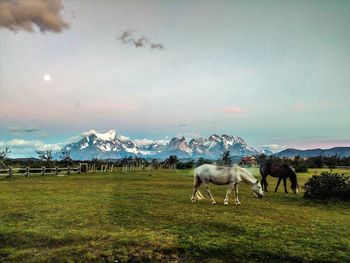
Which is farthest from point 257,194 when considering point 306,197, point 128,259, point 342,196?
point 128,259

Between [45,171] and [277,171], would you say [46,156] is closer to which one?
[45,171]

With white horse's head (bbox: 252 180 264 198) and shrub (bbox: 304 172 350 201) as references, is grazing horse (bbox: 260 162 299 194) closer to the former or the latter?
shrub (bbox: 304 172 350 201)

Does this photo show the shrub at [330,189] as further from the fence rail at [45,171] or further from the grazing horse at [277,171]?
the fence rail at [45,171]

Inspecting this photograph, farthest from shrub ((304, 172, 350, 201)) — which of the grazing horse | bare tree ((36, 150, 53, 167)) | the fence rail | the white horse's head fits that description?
bare tree ((36, 150, 53, 167))

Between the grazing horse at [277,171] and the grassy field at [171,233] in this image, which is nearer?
the grassy field at [171,233]

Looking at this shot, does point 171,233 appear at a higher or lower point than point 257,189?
lower

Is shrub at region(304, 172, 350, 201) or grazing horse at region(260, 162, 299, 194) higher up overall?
grazing horse at region(260, 162, 299, 194)

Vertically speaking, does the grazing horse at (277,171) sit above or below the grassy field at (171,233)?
above

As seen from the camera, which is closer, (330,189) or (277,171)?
(330,189)

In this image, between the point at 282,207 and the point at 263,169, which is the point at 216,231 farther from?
the point at 263,169

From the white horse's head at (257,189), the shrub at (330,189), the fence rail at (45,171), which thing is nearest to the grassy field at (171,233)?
the white horse's head at (257,189)

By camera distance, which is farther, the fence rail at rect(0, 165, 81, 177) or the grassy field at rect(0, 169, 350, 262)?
the fence rail at rect(0, 165, 81, 177)

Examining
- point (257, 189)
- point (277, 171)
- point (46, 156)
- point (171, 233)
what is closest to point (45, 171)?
point (46, 156)

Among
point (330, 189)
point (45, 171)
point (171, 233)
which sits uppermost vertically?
point (45, 171)
